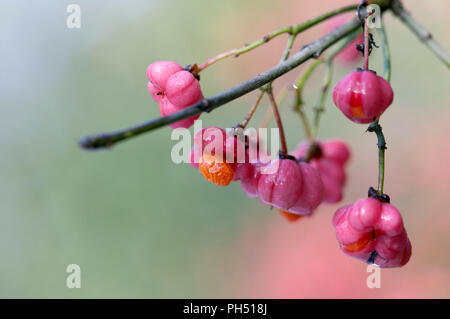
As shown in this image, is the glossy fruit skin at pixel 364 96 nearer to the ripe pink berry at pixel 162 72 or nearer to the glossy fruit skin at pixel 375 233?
the glossy fruit skin at pixel 375 233

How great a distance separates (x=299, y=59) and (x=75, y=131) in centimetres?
400

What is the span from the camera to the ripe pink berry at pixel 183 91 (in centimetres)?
125

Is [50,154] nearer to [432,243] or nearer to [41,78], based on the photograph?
[41,78]

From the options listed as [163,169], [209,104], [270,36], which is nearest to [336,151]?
[270,36]

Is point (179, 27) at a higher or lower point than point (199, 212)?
higher

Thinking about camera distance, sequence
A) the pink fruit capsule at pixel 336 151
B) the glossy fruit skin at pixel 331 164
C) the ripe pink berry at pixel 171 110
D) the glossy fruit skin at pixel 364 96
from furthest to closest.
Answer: the pink fruit capsule at pixel 336 151
the glossy fruit skin at pixel 331 164
the ripe pink berry at pixel 171 110
the glossy fruit skin at pixel 364 96

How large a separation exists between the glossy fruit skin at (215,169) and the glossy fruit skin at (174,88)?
0.38ft

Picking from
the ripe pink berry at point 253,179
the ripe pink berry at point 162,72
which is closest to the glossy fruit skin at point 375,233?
the ripe pink berry at point 253,179

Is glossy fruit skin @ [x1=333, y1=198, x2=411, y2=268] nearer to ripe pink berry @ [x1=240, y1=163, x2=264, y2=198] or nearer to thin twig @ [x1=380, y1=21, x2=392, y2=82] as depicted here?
ripe pink berry @ [x1=240, y1=163, x2=264, y2=198]

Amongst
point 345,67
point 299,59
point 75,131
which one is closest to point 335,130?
point 345,67

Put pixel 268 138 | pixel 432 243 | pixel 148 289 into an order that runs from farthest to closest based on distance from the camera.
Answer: pixel 148 289 → pixel 432 243 → pixel 268 138

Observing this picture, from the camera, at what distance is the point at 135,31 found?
488 centimetres

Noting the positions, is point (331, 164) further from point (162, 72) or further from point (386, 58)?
point (162, 72)

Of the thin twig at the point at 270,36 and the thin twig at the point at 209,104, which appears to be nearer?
the thin twig at the point at 209,104
